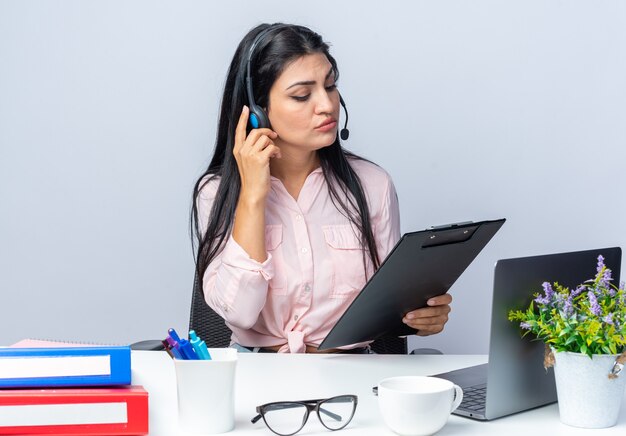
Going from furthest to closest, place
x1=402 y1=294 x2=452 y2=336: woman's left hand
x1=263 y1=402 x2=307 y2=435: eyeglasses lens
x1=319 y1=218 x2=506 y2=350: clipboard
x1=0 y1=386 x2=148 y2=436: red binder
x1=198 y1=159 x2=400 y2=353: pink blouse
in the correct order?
x1=198 y1=159 x2=400 y2=353: pink blouse < x1=402 y1=294 x2=452 y2=336: woman's left hand < x1=319 y1=218 x2=506 y2=350: clipboard < x1=263 y1=402 x2=307 y2=435: eyeglasses lens < x1=0 y1=386 x2=148 y2=436: red binder

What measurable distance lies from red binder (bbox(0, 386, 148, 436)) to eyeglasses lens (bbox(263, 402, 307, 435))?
0.18 meters

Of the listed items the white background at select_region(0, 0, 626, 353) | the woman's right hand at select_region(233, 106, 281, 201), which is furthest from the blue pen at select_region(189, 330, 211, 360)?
the white background at select_region(0, 0, 626, 353)

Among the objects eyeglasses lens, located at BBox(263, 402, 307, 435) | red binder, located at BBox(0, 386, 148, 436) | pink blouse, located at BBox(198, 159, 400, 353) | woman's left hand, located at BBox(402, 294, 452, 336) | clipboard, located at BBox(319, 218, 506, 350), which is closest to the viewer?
red binder, located at BBox(0, 386, 148, 436)

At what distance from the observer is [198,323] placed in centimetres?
204

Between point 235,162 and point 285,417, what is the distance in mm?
943

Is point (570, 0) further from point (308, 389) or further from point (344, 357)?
point (308, 389)

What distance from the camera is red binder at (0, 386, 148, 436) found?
1084mm

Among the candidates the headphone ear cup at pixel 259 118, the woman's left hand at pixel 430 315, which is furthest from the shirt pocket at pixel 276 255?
the woman's left hand at pixel 430 315

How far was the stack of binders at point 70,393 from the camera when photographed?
109 centimetres

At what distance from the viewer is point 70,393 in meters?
1.10

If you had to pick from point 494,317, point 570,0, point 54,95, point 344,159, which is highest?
point 570,0

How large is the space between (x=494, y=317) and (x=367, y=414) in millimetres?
232

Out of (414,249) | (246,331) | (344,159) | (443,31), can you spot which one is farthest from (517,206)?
(414,249)

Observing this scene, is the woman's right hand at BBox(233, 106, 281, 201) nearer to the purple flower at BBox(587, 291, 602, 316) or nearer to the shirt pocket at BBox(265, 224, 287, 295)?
the shirt pocket at BBox(265, 224, 287, 295)
